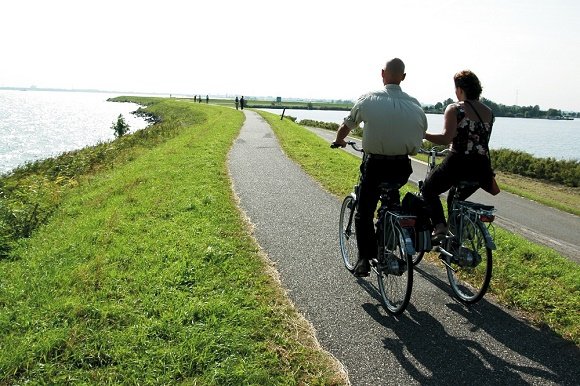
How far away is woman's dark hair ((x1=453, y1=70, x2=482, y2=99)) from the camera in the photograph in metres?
4.51

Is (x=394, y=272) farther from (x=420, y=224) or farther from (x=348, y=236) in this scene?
(x=348, y=236)

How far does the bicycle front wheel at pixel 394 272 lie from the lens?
13.4 feet

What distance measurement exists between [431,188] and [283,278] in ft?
6.78

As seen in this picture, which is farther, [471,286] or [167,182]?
[167,182]

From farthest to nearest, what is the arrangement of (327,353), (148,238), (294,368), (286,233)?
(286,233) → (148,238) → (327,353) → (294,368)

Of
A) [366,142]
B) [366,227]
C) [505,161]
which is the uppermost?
[366,142]

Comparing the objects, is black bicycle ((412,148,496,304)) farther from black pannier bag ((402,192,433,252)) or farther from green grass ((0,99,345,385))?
green grass ((0,99,345,385))

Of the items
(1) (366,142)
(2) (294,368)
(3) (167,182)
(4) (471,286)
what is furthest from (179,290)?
(3) (167,182)

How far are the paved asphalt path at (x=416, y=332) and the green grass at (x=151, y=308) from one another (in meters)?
0.30

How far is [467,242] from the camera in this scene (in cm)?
468

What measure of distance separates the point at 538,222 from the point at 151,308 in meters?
12.8

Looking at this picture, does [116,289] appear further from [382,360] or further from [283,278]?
[382,360]

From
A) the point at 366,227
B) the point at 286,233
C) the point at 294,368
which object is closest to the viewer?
the point at 294,368

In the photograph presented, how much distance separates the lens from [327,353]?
12.1 feet
